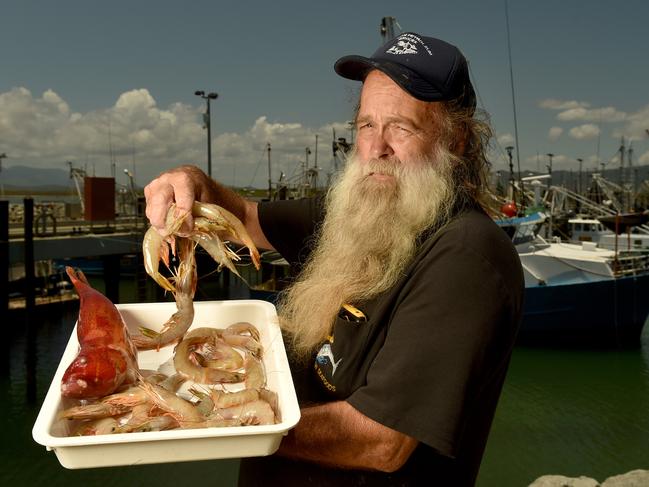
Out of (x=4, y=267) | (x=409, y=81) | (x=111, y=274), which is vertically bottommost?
(x=111, y=274)

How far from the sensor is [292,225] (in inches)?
127

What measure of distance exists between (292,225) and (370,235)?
0.90 m

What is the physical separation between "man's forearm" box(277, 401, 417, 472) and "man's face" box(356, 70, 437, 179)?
3.66ft

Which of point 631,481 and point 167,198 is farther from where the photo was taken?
point 631,481

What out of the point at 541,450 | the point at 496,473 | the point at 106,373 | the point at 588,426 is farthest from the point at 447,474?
the point at 588,426

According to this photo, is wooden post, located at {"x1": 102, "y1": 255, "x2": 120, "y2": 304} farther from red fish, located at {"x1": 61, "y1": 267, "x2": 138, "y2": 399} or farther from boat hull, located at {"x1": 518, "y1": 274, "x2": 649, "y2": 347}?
red fish, located at {"x1": 61, "y1": 267, "x2": 138, "y2": 399}

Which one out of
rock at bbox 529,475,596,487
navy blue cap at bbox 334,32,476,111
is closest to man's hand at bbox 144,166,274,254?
navy blue cap at bbox 334,32,476,111

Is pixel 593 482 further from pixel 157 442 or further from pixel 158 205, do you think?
pixel 157 442

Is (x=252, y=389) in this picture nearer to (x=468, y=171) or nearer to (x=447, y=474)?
(x=447, y=474)

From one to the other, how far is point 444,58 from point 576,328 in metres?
20.9

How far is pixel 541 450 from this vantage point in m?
13.2

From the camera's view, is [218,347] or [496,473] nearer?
[218,347]

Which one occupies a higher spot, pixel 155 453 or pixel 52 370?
pixel 155 453

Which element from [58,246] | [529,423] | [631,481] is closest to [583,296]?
[529,423]
